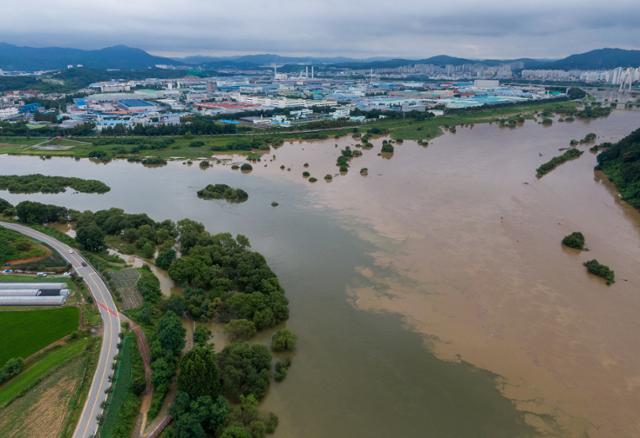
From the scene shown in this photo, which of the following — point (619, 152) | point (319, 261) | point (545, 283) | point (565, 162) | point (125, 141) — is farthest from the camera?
point (125, 141)

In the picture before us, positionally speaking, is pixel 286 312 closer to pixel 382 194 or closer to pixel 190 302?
pixel 190 302

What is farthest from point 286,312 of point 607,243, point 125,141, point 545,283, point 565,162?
point 125,141

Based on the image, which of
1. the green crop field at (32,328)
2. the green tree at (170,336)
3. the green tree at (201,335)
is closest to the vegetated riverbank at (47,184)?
the green crop field at (32,328)

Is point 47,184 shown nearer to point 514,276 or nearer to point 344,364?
point 344,364

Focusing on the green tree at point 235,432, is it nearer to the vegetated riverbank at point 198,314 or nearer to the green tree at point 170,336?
the vegetated riverbank at point 198,314

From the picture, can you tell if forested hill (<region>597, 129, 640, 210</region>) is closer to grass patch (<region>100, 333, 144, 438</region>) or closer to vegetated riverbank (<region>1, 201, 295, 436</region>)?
vegetated riverbank (<region>1, 201, 295, 436</region>)

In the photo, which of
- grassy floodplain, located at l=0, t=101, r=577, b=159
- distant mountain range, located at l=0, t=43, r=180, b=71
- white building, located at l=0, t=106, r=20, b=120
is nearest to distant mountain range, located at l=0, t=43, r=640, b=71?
distant mountain range, located at l=0, t=43, r=180, b=71
